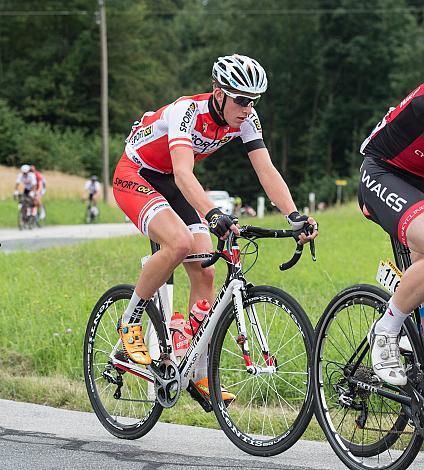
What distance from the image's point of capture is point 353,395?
5.18 meters

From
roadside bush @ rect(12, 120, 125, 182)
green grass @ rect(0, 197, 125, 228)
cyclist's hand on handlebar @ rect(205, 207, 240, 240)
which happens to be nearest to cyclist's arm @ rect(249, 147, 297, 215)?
cyclist's hand on handlebar @ rect(205, 207, 240, 240)

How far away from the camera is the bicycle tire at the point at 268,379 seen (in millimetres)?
5227

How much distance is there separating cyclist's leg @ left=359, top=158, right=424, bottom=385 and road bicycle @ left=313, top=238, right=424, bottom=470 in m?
0.07

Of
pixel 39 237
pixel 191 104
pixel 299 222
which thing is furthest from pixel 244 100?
pixel 39 237

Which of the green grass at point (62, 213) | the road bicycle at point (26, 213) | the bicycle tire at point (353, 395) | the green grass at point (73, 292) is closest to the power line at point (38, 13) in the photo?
the green grass at point (62, 213)

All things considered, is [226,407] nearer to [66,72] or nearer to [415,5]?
[66,72]

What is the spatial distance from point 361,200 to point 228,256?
733mm

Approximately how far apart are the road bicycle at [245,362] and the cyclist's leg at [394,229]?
0.40m

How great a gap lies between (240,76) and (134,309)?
1.49 metres

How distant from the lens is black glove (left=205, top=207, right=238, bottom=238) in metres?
5.21

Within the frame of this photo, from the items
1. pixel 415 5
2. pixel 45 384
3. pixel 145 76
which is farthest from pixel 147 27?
pixel 45 384

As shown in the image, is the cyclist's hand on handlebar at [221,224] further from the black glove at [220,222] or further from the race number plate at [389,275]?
the race number plate at [389,275]

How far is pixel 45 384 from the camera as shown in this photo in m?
7.30

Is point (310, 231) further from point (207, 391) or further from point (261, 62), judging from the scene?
point (261, 62)
